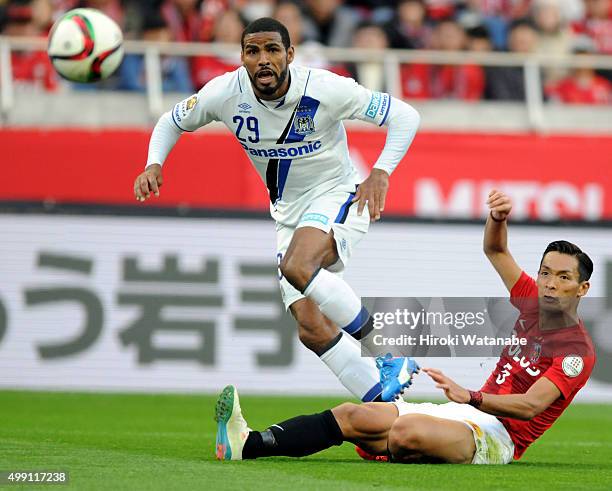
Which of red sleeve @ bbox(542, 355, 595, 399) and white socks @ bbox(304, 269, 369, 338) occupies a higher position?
white socks @ bbox(304, 269, 369, 338)

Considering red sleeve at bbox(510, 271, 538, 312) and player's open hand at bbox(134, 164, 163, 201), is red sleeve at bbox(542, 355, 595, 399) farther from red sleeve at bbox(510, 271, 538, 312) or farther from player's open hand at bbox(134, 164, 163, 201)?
player's open hand at bbox(134, 164, 163, 201)

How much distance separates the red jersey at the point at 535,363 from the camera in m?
6.59

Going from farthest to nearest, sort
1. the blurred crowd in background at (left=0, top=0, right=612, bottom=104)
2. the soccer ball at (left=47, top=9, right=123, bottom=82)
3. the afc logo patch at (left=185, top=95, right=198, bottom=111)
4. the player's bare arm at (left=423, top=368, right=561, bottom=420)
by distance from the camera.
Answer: the blurred crowd in background at (left=0, top=0, right=612, bottom=104)
the soccer ball at (left=47, top=9, right=123, bottom=82)
the afc logo patch at (left=185, top=95, right=198, bottom=111)
the player's bare arm at (left=423, top=368, right=561, bottom=420)

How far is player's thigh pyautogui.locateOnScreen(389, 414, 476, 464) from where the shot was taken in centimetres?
668

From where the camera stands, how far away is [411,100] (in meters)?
15.6

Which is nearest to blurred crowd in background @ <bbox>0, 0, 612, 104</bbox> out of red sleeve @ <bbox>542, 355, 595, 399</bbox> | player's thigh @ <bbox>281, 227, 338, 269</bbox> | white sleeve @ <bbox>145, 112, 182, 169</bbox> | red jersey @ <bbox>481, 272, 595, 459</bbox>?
white sleeve @ <bbox>145, 112, 182, 169</bbox>

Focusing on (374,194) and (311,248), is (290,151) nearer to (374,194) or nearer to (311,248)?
(311,248)

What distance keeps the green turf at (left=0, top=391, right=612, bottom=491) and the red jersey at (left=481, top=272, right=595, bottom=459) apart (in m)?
0.24

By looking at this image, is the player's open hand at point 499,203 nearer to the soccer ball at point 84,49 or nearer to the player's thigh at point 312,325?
the player's thigh at point 312,325

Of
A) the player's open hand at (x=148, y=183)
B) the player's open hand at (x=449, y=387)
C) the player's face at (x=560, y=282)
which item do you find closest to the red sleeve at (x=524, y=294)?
the player's face at (x=560, y=282)

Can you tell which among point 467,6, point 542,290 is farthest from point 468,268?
point 542,290

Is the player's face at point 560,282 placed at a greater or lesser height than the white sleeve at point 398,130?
lesser

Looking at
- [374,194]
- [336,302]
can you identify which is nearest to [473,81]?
[374,194]

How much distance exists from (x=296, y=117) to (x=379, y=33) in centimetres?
823
